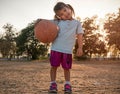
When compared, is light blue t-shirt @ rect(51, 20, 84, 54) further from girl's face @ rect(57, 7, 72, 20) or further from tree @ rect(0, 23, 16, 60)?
tree @ rect(0, 23, 16, 60)

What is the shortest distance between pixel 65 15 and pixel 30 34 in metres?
79.2

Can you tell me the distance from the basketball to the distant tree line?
4967cm

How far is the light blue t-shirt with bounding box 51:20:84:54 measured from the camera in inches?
→ 251

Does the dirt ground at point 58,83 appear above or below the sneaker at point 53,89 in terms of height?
below

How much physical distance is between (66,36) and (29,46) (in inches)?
3051

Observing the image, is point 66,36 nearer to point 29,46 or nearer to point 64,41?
point 64,41

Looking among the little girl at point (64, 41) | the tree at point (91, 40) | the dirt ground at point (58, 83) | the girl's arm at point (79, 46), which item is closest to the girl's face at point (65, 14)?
the little girl at point (64, 41)

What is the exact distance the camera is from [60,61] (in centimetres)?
636

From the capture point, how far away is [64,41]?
6.43m

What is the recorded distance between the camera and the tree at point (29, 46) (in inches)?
3248

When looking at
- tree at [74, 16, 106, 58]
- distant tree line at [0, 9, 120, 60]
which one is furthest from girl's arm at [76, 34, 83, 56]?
tree at [74, 16, 106, 58]

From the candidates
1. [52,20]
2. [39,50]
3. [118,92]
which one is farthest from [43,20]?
[39,50]

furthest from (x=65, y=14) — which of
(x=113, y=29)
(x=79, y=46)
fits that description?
(x=113, y=29)

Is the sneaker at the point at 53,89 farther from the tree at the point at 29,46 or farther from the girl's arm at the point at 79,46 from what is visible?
the tree at the point at 29,46
